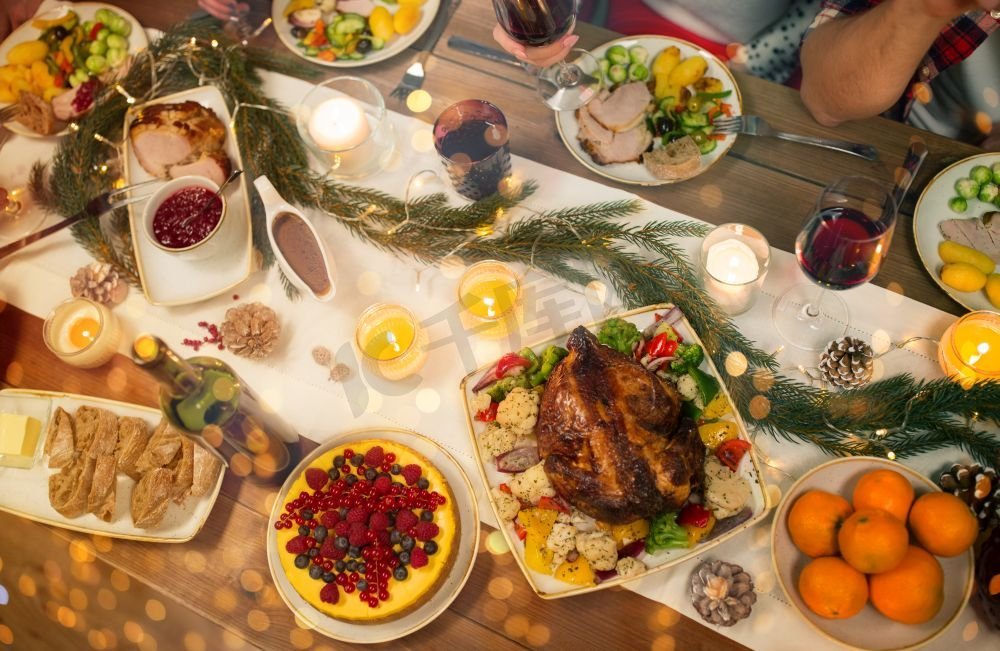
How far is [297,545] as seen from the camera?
57.4 inches

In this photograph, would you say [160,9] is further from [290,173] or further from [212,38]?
[290,173]

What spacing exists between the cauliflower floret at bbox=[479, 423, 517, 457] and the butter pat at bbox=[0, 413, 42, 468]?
100 centimetres

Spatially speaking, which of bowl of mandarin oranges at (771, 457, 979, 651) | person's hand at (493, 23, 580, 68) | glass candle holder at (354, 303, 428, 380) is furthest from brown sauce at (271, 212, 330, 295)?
bowl of mandarin oranges at (771, 457, 979, 651)

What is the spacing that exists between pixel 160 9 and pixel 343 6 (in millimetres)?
544

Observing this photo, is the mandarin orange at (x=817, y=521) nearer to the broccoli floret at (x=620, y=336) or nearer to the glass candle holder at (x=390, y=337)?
the broccoli floret at (x=620, y=336)

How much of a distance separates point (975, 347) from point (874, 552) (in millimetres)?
503

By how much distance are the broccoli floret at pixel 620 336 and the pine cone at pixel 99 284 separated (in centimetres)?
116

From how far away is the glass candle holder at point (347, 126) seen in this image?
1.74 meters

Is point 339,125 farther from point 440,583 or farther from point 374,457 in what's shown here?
point 440,583

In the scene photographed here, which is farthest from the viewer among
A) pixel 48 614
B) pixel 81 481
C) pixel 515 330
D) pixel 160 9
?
pixel 160 9

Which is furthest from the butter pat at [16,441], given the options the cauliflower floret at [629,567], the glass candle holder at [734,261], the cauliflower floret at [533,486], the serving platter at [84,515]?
the glass candle holder at [734,261]

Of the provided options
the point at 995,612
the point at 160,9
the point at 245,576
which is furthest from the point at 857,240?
the point at 160,9

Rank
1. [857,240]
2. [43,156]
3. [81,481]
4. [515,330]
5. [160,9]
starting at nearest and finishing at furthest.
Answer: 1. [857,240]
2. [81,481]
3. [515,330]
4. [43,156]
5. [160,9]

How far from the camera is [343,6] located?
6.34 ft
